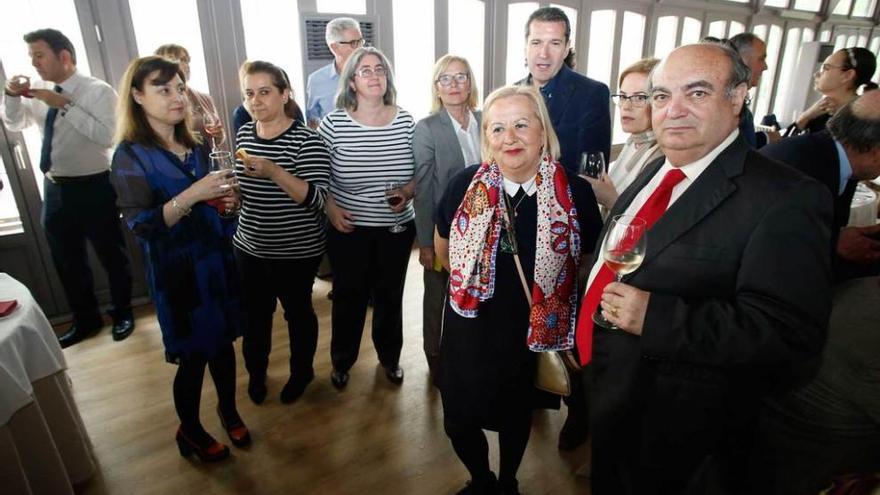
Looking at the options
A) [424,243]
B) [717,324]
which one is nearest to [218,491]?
[424,243]

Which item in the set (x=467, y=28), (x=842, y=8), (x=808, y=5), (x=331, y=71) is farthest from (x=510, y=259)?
(x=842, y=8)

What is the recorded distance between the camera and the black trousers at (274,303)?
232cm

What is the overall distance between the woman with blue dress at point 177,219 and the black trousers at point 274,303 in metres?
0.30

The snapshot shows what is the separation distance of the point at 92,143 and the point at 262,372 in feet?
6.39

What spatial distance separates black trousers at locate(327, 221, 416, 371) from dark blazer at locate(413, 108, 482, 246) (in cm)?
26

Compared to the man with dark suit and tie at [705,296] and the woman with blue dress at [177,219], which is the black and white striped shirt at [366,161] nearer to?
the woman with blue dress at [177,219]

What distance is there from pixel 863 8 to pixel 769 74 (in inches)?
126

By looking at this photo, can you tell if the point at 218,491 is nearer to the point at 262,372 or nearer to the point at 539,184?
the point at 262,372

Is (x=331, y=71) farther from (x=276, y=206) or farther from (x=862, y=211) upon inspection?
(x=862, y=211)

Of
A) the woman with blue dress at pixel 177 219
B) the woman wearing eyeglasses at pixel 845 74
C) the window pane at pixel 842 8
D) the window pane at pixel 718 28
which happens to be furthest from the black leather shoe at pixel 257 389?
the window pane at pixel 842 8

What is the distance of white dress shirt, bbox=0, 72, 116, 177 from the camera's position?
2.94m

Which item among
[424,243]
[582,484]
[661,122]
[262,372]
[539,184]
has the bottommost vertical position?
[582,484]

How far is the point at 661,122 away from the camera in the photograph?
1164 millimetres

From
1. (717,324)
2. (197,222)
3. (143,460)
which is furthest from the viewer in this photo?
(143,460)
